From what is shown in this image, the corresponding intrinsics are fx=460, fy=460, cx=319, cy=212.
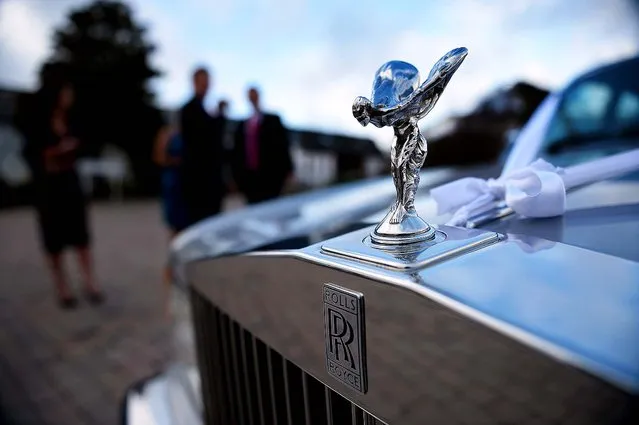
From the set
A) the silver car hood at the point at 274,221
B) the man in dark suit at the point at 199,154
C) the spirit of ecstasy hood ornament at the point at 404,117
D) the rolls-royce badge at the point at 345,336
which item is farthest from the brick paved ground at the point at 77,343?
the spirit of ecstasy hood ornament at the point at 404,117

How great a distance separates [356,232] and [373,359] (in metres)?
0.26

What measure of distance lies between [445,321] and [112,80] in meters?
23.5

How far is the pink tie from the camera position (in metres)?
3.51

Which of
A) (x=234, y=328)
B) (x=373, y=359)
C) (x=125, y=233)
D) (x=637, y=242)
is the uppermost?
(x=637, y=242)

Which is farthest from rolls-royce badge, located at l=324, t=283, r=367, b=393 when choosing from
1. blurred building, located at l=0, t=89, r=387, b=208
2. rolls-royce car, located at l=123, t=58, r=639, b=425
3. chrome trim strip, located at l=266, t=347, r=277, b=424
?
blurred building, located at l=0, t=89, r=387, b=208

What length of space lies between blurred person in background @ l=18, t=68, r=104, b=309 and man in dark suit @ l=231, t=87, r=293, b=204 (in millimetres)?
1334

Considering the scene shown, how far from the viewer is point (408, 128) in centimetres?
67

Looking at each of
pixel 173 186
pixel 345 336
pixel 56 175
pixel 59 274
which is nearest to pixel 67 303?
pixel 59 274

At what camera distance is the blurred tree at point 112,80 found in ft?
66.8

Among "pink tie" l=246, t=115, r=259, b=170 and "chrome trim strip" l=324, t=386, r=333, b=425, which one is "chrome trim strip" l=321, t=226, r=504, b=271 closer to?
"chrome trim strip" l=324, t=386, r=333, b=425

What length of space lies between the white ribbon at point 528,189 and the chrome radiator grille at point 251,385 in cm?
37

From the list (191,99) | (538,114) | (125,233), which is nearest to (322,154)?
(191,99)

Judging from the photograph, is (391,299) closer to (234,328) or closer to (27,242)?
(234,328)

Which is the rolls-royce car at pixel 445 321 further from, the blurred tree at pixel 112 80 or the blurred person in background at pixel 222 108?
the blurred tree at pixel 112 80
